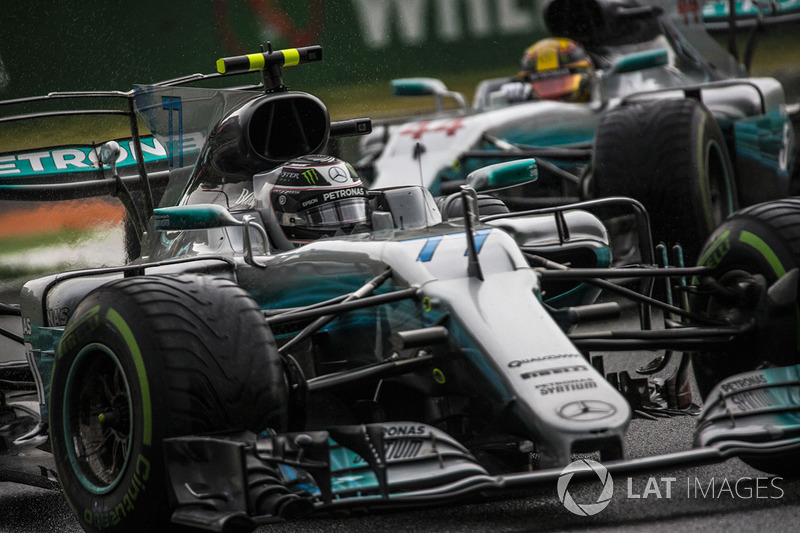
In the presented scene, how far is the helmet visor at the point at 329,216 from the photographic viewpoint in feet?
16.1

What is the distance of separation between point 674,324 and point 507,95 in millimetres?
6748

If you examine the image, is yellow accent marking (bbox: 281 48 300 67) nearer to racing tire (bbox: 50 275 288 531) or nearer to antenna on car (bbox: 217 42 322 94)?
antenna on car (bbox: 217 42 322 94)

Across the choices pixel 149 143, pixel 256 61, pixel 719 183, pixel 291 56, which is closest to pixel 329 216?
pixel 256 61

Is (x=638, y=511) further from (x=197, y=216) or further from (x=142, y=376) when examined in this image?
(x=197, y=216)

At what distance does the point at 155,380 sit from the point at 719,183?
5307 millimetres

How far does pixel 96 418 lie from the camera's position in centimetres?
389

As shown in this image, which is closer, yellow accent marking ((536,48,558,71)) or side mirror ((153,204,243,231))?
side mirror ((153,204,243,231))

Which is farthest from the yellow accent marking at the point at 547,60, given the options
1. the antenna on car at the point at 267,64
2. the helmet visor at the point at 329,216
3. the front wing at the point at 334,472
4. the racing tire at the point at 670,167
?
the front wing at the point at 334,472

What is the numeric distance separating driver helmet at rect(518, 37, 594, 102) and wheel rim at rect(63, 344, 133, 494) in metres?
7.89

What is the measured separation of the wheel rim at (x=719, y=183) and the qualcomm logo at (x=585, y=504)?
167 inches

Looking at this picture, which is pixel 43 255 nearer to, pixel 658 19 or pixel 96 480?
pixel 658 19

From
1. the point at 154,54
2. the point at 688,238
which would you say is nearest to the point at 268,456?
the point at 688,238

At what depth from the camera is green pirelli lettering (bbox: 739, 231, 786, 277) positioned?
431 centimetres

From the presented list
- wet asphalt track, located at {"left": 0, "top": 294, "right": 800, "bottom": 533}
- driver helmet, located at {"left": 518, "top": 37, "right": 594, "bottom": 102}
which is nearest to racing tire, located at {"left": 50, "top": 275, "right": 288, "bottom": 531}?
wet asphalt track, located at {"left": 0, "top": 294, "right": 800, "bottom": 533}
